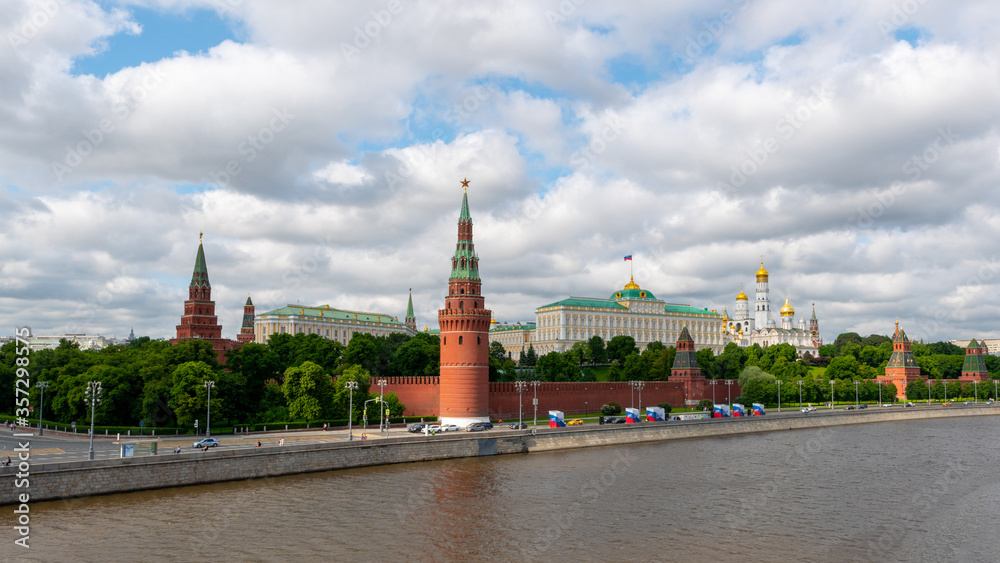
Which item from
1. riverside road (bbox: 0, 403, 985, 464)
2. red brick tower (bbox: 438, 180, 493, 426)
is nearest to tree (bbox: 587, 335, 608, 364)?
red brick tower (bbox: 438, 180, 493, 426)

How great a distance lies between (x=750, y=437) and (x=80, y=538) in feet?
209

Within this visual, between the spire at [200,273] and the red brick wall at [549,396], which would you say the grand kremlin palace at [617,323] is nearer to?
the red brick wall at [549,396]

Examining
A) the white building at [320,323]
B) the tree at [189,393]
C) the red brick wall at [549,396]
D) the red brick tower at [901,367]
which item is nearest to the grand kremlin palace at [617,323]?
the white building at [320,323]

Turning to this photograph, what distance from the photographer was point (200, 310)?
92.8 metres

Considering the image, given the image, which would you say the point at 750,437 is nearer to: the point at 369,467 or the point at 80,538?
the point at 369,467

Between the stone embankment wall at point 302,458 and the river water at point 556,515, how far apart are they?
3.59 ft

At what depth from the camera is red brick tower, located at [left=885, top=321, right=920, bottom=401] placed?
133000mm

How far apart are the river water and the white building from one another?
12254 centimetres

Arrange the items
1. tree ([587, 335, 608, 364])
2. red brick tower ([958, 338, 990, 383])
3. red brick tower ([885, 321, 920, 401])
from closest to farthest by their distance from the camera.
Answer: red brick tower ([885, 321, 920, 401]), red brick tower ([958, 338, 990, 383]), tree ([587, 335, 608, 364])

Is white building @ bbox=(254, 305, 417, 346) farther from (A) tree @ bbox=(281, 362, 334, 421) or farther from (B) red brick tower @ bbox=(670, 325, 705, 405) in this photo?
(A) tree @ bbox=(281, 362, 334, 421)

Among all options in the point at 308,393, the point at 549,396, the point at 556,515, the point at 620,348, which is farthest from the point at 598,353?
the point at 556,515

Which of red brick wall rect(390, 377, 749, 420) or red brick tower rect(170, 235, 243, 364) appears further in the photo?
red brick tower rect(170, 235, 243, 364)

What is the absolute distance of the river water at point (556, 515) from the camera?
1256 inches

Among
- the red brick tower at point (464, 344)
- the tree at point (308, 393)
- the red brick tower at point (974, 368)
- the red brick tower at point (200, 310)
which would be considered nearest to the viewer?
the tree at point (308, 393)
